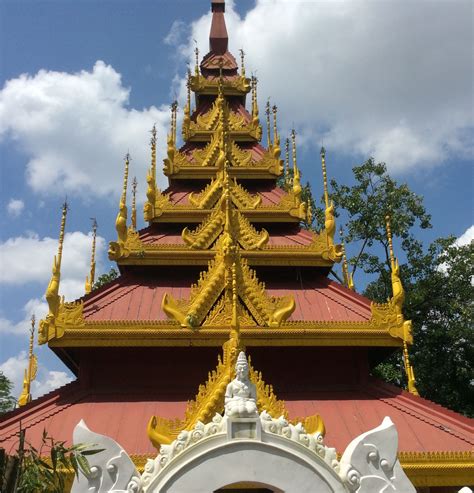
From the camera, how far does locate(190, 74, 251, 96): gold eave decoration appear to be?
51.7 feet

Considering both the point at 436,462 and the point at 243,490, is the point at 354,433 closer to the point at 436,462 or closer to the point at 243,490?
the point at 436,462

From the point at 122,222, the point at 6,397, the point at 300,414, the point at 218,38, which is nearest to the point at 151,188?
the point at 122,222

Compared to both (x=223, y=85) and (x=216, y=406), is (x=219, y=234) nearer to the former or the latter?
(x=216, y=406)

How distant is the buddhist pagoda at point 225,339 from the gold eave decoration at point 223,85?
4.85m

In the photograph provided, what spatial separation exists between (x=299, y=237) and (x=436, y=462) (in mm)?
5194

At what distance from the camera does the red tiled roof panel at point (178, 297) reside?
9.35 m

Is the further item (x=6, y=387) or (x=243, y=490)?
(x=6, y=387)

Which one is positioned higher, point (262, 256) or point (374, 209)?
point (374, 209)

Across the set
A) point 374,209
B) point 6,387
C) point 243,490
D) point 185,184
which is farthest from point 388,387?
point 6,387

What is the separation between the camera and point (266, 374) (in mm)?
9305

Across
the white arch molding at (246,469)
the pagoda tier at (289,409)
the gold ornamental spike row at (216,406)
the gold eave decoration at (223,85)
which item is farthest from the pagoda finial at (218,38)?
the white arch molding at (246,469)

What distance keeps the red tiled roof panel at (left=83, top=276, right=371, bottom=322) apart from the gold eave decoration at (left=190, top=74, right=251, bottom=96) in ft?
24.0

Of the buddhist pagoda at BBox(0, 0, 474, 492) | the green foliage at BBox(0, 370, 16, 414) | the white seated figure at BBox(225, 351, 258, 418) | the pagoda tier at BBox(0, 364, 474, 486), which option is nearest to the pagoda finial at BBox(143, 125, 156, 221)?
the buddhist pagoda at BBox(0, 0, 474, 492)

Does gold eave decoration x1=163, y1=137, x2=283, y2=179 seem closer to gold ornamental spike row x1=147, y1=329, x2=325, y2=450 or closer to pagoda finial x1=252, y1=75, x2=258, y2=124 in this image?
pagoda finial x1=252, y1=75, x2=258, y2=124
